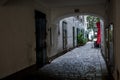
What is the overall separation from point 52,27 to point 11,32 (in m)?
5.51

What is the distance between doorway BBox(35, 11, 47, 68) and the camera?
9.22 meters

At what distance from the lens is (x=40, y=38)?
31.8 feet

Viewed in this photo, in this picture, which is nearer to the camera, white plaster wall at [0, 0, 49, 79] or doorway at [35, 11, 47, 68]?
white plaster wall at [0, 0, 49, 79]

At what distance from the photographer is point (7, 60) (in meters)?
6.39

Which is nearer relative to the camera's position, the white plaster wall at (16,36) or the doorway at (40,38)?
the white plaster wall at (16,36)

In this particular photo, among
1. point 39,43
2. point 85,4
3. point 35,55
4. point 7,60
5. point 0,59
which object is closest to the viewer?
point 0,59

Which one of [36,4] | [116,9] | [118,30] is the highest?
[36,4]

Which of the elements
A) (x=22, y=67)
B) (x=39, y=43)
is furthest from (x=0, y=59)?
(x=39, y=43)

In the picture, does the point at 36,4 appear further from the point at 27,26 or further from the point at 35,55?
the point at 35,55

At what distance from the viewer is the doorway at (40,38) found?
9.22 m

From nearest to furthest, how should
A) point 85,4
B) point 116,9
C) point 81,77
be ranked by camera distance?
1. point 116,9
2. point 81,77
3. point 85,4

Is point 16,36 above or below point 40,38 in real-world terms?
above

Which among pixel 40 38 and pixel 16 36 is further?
A: pixel 40 38

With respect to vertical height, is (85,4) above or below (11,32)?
above
